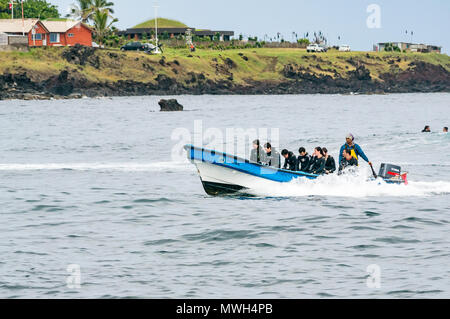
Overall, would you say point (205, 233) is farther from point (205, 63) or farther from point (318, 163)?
point (205, 63)

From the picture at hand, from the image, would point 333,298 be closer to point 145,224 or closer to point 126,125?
point 145,224

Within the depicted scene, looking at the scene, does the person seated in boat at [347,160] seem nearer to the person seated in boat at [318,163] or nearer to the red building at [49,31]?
the person seated in boat at [318,163]

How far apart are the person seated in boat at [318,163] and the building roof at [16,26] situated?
4508 inches

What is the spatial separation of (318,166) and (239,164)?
276cm

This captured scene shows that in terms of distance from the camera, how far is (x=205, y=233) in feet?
67.8

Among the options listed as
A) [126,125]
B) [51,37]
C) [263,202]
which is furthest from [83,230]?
[51,37]

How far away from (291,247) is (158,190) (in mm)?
12518

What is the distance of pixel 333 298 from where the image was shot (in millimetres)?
14297

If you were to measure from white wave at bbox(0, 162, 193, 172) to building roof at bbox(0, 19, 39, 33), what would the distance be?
320ft
